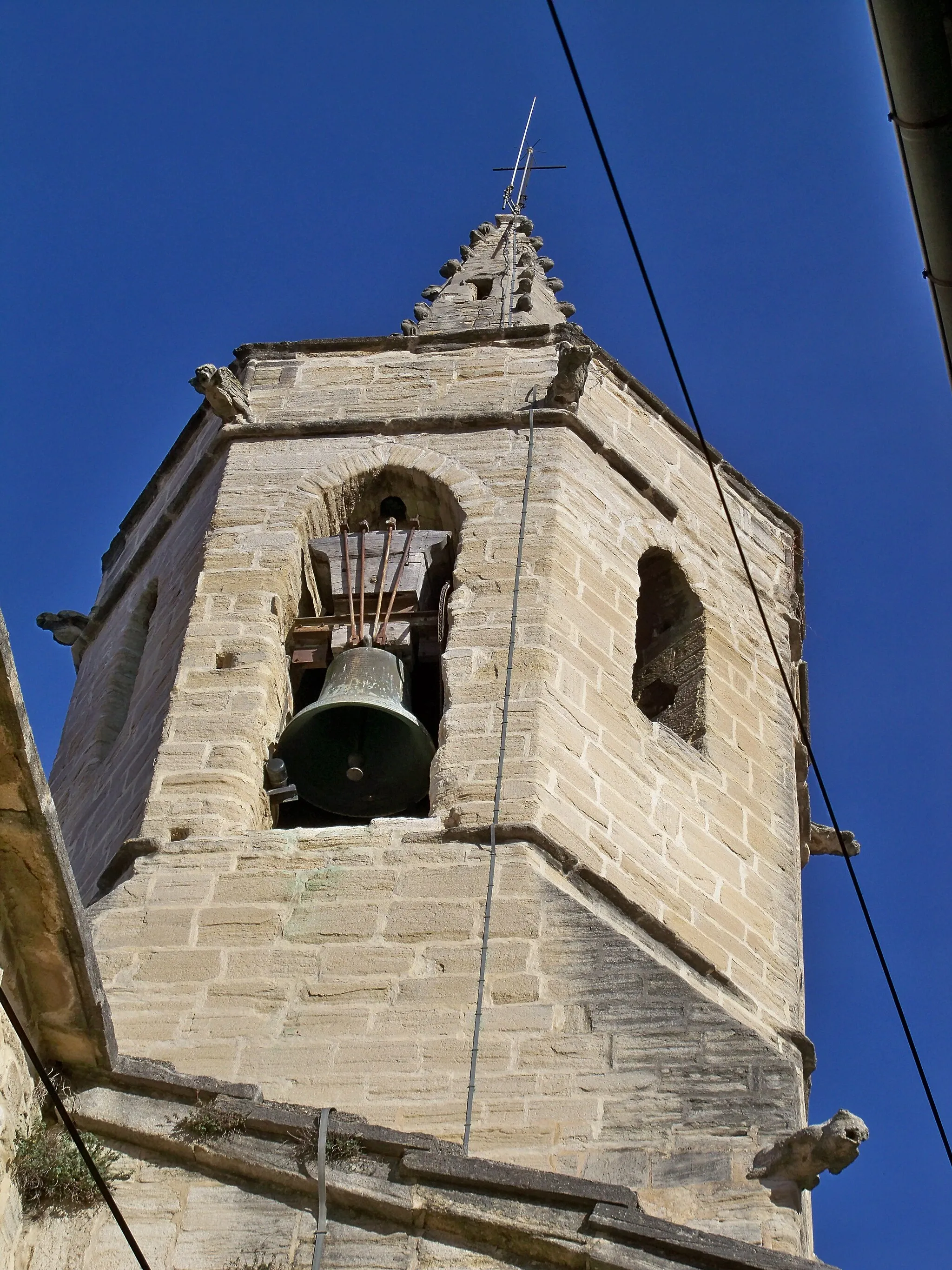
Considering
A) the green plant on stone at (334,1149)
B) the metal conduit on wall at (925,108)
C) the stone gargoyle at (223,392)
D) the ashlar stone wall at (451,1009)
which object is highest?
the stone gargoyle at (223,392)

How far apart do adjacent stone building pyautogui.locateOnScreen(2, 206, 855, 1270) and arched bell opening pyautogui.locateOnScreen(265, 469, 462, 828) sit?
29 millimetres

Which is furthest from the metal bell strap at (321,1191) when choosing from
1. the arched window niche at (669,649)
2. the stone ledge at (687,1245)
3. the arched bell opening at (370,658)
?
the arched window niche at (669,649)

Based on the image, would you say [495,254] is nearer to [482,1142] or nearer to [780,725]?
[780,725]

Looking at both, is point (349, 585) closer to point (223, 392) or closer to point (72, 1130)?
point (223, 392)

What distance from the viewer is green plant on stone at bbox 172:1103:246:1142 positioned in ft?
19.9

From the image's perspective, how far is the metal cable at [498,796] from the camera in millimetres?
7961

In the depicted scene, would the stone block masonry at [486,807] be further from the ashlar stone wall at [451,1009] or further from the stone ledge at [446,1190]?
the stone ledge at [446,1190]

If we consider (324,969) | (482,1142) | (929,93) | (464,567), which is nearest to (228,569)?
(464,567)

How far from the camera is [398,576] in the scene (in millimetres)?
10883

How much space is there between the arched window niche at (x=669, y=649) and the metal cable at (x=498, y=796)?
2.38 feet

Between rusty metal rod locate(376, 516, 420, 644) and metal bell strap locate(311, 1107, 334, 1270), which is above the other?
rusty metal rod locate(376, 516, 420, 644)

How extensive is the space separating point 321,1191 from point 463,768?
3641 millimetres

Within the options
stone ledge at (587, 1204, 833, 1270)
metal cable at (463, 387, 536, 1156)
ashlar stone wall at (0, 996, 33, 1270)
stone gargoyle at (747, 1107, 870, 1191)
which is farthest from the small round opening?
stone ledge at (587, 1204, 833, 1270)

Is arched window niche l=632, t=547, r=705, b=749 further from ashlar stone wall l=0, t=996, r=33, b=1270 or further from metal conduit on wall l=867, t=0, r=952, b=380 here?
metal conduit on wall l=867, t=0, r=952, b=380
